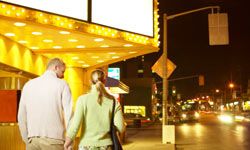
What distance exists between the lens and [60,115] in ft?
17.1

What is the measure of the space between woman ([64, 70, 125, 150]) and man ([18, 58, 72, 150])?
26 cm

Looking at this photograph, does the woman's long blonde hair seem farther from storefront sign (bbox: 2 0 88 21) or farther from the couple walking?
storefront sign (bbox: 2 0 88 21)

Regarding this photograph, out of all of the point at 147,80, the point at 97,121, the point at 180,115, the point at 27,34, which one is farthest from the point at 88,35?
the point at 147,80

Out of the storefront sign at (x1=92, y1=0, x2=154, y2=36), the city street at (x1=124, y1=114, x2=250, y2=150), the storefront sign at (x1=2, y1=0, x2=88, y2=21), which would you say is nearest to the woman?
the storefront sign at (x1=2, y1=0, x2=88, y2=21)

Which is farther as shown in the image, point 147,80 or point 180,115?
point 147,80

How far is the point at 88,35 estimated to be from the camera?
39.7 ft

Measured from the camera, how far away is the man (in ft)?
16.8

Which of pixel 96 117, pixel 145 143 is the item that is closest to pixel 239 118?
pixel 145 143

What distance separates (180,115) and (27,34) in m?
43.4

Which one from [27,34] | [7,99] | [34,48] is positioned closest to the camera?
[7,99]

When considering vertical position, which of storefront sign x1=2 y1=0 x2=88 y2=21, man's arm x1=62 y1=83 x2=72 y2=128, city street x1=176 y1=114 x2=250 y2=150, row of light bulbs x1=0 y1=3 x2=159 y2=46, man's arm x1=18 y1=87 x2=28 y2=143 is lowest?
city street x1=176 y1=114 x2=250 y2=150

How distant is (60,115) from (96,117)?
45 centimetres

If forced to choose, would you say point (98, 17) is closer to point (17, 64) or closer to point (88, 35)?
point (88, 35)

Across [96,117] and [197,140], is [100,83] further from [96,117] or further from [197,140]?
[197,140]
